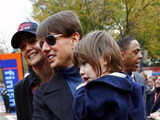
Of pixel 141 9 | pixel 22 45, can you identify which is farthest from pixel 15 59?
pixel 141 9

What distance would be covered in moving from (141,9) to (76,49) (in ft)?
43.0

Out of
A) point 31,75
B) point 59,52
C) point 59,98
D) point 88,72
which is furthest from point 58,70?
point 31,75

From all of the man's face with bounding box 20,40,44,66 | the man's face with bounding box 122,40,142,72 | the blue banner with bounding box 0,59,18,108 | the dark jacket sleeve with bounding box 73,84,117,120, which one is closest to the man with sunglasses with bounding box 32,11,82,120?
the dark jacket sleeve with bounding box 73,84,117,120

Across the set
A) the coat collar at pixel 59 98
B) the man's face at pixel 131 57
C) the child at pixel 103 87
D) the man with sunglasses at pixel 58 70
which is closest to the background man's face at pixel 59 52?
the man with sunglasses at pixel 58 70

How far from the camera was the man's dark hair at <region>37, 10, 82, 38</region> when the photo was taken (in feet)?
5.51

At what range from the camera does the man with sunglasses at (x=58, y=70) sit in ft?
4.94

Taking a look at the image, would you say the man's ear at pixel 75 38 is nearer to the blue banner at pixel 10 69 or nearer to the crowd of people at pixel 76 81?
the crowd of people at pixel 76 81

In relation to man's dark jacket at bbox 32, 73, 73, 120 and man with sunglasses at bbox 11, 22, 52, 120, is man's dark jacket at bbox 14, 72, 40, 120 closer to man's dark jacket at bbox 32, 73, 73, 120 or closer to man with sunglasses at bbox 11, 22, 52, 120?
man with sunglasses at bbox 11, 22, 52, 120

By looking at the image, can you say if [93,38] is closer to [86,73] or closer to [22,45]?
[86,73]

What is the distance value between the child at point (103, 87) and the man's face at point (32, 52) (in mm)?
637

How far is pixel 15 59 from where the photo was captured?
294 inches

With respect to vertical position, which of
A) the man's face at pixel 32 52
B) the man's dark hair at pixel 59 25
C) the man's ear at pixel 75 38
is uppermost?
the man's dark hair at pixel 59 25

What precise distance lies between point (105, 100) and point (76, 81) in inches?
18.6

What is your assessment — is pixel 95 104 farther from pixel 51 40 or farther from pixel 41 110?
pixel 51 40
